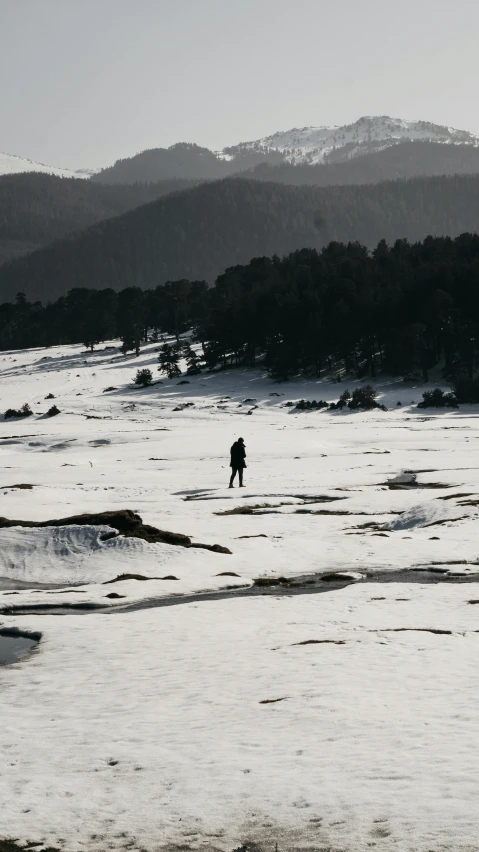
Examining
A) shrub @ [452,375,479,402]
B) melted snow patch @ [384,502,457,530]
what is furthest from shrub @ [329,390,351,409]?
melted snow patch @ [384,502,457,530]

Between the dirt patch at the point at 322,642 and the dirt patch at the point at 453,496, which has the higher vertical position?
the dirt patch at the point at 322,642

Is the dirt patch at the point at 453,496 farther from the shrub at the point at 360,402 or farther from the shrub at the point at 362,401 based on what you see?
the shrub at the point at 362,401

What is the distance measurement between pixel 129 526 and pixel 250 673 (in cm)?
1044

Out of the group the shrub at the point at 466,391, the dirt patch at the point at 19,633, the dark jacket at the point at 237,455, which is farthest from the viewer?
the shrub at the point at 466,391

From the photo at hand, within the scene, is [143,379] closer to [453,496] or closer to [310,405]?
[310,405]

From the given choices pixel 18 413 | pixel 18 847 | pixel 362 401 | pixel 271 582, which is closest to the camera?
pixel 18 847

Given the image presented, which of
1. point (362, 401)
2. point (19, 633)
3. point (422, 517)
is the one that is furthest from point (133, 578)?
point (362, 401)

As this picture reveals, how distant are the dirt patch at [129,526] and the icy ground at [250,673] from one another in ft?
1.56

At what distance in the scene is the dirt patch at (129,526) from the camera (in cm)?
2178

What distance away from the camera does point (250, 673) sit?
12.3m

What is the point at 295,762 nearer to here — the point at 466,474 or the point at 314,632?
the point at 314,632

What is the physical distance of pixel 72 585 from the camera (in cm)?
1961

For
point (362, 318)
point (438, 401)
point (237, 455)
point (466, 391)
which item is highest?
point (362, 318)

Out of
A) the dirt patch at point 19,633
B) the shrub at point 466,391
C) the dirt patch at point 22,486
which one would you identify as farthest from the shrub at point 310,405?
the dirt patch at point 19,633
